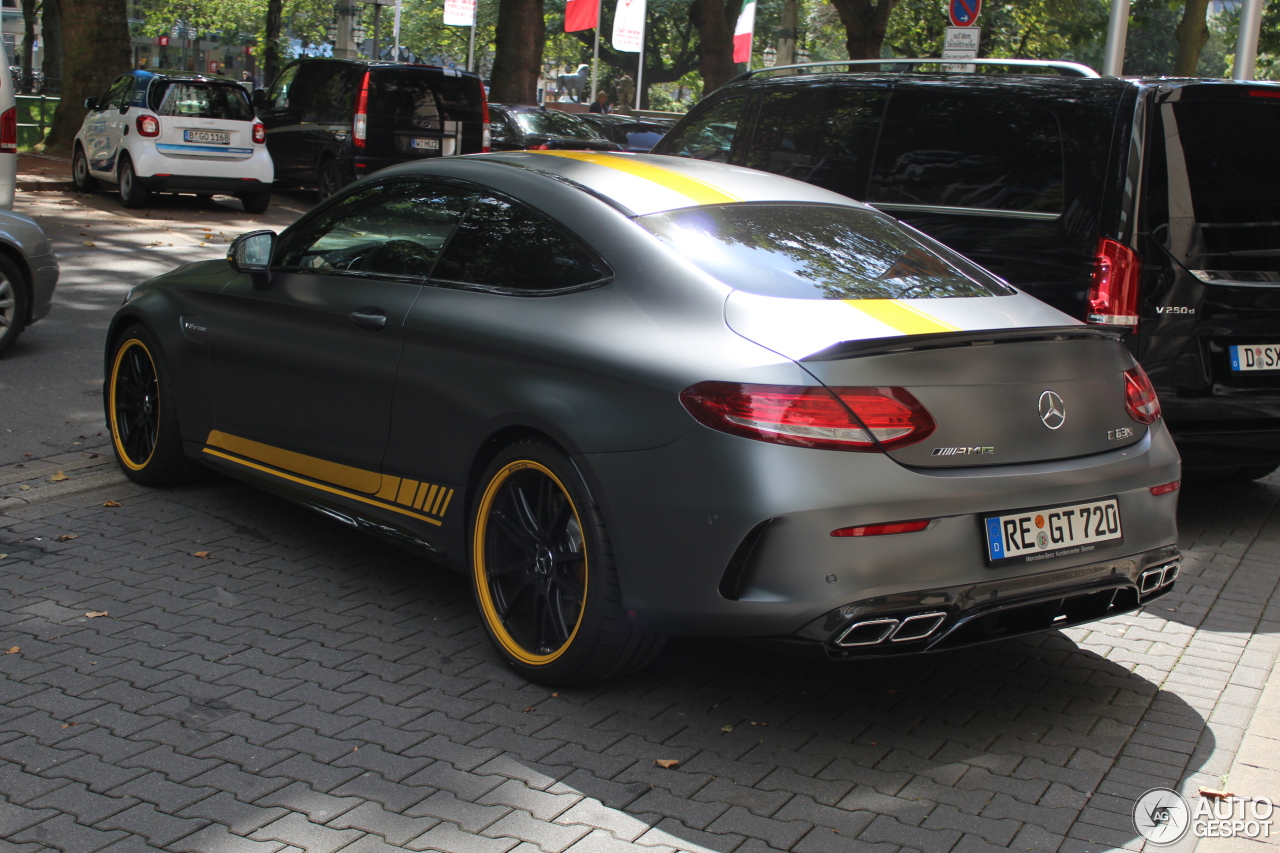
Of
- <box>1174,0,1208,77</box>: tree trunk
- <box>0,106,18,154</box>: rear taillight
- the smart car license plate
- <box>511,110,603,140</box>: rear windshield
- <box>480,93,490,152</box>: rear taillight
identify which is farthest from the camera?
<box>1174,0,1208,77</box>: tree trunk

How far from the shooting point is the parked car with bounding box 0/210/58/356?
27.3 ft

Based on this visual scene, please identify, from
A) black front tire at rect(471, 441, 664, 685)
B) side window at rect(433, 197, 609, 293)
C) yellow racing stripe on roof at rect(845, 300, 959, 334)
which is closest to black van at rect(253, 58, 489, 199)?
side window at rect(433, 197, 609, 293)

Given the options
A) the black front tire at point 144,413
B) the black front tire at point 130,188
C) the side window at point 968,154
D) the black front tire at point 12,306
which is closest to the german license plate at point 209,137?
the black front tire at point 130,188

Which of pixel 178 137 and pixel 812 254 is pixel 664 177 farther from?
pixel 178 137

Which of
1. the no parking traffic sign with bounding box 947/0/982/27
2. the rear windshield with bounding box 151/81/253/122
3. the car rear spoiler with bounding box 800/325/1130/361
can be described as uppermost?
the no parking traffic sign with bounding box 947/0/982/27

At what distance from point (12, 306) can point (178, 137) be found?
8935 millimetres

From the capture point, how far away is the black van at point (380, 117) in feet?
58.1

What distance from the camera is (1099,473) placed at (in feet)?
12.6

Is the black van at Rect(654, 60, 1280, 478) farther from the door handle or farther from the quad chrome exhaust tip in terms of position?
the door handle

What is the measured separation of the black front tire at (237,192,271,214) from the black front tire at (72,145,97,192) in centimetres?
205

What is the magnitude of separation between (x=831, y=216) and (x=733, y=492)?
154 cm

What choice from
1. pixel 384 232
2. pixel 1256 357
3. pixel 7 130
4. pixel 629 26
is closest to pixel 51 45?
pixel 629 26

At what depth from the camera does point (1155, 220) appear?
570cm

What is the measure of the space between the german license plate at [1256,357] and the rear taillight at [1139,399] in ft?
6.15
